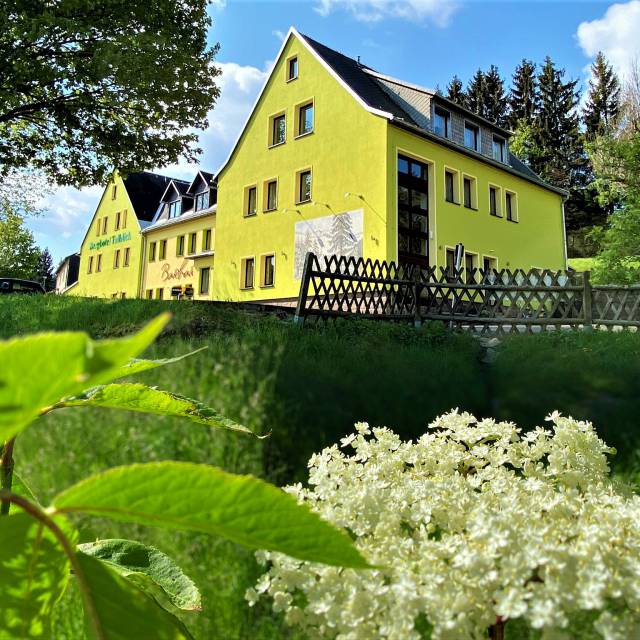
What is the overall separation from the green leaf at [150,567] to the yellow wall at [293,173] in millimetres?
16942

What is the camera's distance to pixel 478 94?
51719 millimetres

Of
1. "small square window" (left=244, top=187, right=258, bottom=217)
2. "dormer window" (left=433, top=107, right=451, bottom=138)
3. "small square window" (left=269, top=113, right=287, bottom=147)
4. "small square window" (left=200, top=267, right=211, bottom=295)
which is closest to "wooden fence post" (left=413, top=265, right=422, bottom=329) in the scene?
"dormer window" (left=433, top=107, right=451, bottom=138)

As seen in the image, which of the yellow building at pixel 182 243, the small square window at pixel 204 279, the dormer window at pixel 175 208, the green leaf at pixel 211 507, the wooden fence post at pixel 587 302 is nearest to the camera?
the green leaf at pixel 211 507

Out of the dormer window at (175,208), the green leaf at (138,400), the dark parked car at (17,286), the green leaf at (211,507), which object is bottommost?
the green leaf at (211,507)

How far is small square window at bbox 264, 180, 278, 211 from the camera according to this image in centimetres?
2190

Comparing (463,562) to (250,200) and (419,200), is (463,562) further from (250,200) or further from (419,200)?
(250,200)

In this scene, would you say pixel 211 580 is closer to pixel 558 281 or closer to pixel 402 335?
pixel 402 335

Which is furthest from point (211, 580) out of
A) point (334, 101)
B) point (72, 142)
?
point (334, 101)

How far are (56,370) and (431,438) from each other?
3.96 feet

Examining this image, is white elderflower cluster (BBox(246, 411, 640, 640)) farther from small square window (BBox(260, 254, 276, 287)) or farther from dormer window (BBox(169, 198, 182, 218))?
dormer window (BBox(169, 198, 182, 218))

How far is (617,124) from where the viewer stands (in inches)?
1003

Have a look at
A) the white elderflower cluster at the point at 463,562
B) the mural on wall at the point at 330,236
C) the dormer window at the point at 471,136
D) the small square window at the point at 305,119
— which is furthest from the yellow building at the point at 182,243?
the white elderflower cluster at the point at 463,562

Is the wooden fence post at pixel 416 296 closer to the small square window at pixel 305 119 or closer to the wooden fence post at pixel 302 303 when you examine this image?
the wooden fence post at pixel 302 303

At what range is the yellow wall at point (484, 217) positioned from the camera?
18859 millimetres
